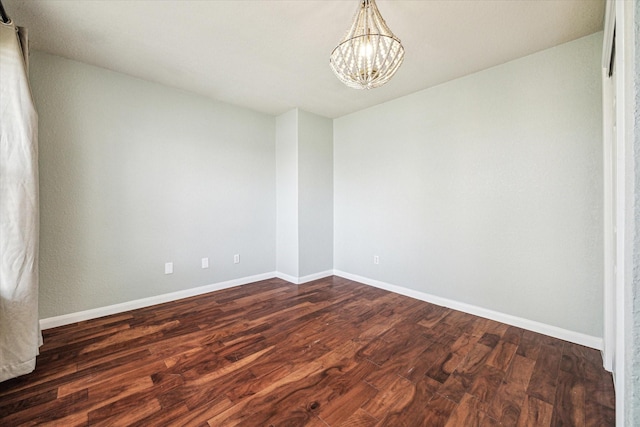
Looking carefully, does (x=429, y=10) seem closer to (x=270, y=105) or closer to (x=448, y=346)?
(x=270, y=105)

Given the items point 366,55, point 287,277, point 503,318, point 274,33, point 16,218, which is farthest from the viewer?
point 287,277

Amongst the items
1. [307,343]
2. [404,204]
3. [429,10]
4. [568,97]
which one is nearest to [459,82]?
[568,97]

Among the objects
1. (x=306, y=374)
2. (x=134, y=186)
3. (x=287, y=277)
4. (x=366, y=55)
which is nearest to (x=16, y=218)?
(x=134, y=186)

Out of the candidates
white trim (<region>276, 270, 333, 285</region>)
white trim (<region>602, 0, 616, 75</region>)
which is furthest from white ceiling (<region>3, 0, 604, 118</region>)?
white trim (<region>276, 270, 333, 285</region>)

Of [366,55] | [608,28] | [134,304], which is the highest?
[608,28]

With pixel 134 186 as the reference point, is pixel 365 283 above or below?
below

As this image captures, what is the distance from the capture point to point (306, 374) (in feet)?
5.62

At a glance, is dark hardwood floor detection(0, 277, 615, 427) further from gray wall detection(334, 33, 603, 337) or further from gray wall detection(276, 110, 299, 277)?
gray wall detection(276, 110, 299, 277)

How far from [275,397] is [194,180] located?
2.53m

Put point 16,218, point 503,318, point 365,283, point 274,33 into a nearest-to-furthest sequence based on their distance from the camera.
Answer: point 16,218 < point 274,33 < point 503,318 < point 365,283

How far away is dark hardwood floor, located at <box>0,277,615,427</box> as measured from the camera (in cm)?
139

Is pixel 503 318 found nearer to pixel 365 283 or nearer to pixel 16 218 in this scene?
pixel 365 283

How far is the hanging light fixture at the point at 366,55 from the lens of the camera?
59.4 inches

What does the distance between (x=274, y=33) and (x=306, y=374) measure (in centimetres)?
250
